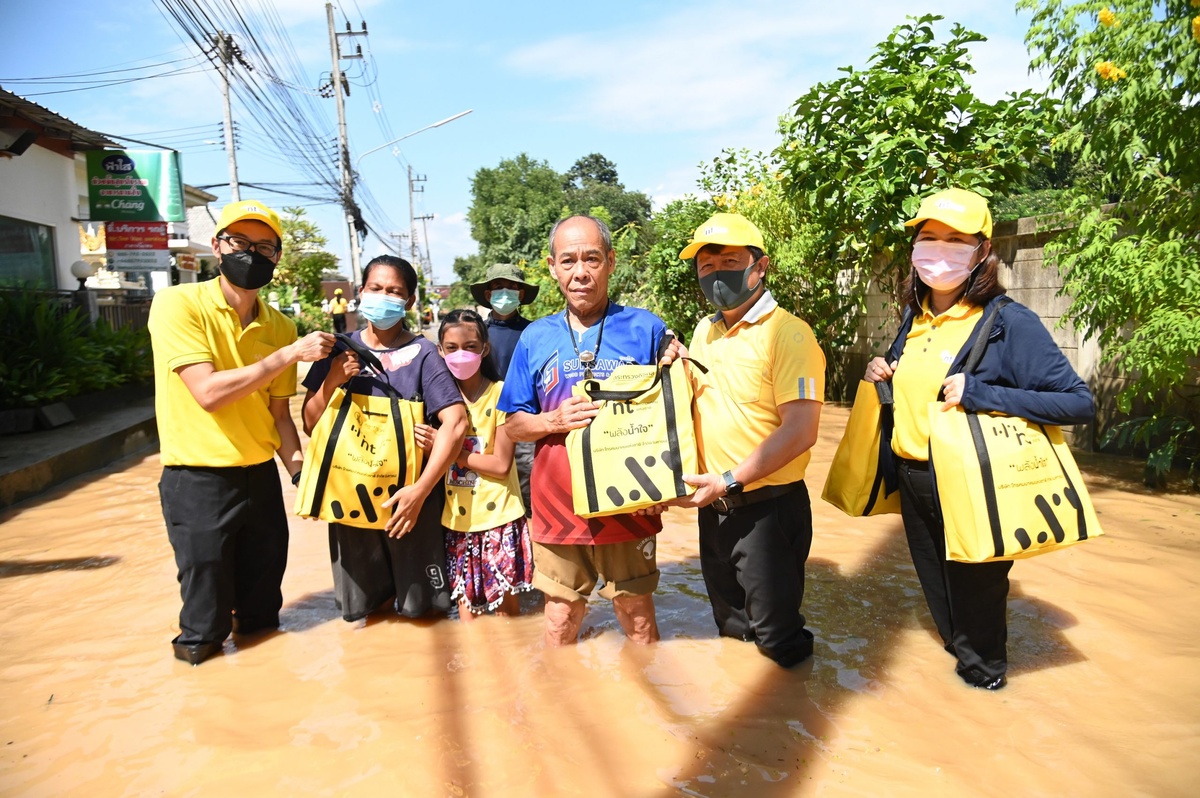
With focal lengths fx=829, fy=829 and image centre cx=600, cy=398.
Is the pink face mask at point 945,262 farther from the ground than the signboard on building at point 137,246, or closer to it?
closer to it

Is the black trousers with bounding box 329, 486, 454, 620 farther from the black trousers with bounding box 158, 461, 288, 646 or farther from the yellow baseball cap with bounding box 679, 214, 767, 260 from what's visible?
the yellow baseball cap with bounding box 679, 214, 767, 260

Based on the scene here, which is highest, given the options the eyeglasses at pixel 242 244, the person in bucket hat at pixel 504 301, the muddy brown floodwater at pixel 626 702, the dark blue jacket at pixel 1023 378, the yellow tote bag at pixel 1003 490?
the eyeglasses at pixel 242 244

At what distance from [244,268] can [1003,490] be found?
10.6 ft

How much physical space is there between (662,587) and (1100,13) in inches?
195

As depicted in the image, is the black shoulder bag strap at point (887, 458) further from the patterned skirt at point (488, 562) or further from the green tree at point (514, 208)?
the green tree at point (514, 208)

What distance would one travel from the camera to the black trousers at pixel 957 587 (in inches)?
126

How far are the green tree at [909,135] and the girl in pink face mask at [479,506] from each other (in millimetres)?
4274

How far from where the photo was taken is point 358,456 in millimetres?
3742

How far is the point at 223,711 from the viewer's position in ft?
11.1

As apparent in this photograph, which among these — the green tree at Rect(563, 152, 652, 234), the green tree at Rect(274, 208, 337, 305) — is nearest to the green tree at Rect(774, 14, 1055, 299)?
the green tree at Rect(274, 208, 337, 305)

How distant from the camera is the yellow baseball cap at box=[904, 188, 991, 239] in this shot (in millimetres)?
3035

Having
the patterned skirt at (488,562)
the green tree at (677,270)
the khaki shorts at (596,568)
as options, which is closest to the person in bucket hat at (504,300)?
the patterned skirt at (488,562)

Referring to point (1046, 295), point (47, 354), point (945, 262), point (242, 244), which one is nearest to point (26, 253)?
point (47, 354)

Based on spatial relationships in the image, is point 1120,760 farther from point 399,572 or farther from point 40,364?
point 40,364
